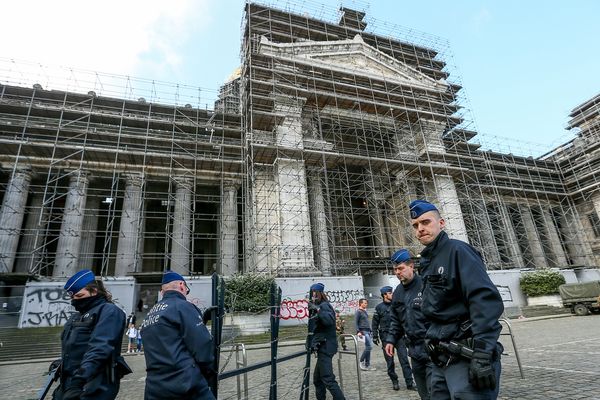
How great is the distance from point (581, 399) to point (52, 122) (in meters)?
29.5

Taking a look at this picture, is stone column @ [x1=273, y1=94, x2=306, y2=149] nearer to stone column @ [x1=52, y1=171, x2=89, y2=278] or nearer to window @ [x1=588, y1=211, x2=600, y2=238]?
stone column @ [x1=52, y1=171, x2=89, y2=278]

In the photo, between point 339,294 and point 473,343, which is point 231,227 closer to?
point 339,294

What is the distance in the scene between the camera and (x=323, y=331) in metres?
4.95

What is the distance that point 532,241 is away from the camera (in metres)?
31.8

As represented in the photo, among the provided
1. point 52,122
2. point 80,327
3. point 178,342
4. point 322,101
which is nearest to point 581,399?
point 178,342

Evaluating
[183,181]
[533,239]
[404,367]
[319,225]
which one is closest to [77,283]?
[404,367]

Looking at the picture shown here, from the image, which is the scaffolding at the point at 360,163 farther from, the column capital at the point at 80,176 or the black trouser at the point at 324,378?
the black trouser at the point at 324,378

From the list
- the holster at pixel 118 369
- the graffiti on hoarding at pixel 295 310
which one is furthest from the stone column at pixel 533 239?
the holster at pixel 118 369

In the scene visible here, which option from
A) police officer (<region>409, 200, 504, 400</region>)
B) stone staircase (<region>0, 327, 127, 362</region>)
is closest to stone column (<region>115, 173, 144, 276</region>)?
stone staircase (<region>0, 327, 127, 362</region>)

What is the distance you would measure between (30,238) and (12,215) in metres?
2.08

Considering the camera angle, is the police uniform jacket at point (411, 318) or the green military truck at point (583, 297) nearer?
the police uniform jacket at point (411, 318)

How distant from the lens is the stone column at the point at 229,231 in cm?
2269

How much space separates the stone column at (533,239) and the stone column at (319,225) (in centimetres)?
2185

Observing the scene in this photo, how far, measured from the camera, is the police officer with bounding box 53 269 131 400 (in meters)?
2.82
